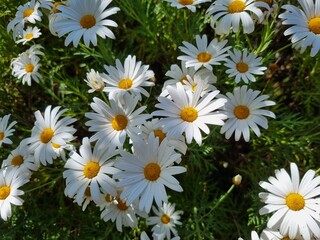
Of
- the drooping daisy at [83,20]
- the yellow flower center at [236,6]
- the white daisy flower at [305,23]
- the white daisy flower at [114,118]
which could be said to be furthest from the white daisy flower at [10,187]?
the white daisy flower at [305,23]

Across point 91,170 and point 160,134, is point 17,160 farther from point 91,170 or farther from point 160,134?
point 160,134

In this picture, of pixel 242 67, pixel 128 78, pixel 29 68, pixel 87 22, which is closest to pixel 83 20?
pixel 87 22

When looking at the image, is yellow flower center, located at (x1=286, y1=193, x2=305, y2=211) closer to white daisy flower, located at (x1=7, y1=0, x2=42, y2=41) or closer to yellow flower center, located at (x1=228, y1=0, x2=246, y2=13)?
yellow flower center, located at (x1=228, y1=0, x2=246, y2=13)

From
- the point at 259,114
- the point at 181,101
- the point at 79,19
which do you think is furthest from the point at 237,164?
the point at 79,19

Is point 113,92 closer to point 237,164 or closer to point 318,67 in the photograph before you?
point 237,164

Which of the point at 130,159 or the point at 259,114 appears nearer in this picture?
the point at 130,159
